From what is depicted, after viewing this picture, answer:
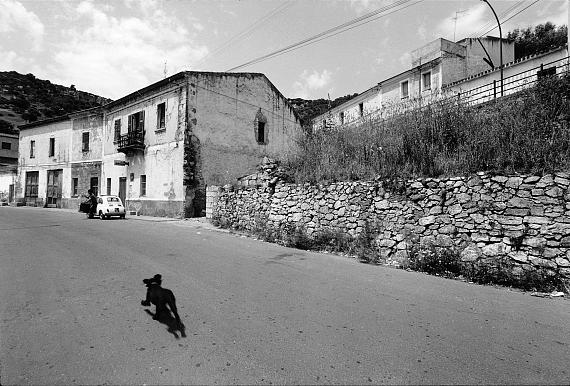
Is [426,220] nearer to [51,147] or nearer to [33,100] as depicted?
[51,147]

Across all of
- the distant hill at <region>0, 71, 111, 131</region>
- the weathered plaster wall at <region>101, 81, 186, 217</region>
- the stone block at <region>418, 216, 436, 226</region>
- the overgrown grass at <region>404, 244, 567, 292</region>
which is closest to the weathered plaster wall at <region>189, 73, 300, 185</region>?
the weathered plaster wall at <region>101, 81, 186, 217</region>

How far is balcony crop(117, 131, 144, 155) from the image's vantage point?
25078 millimetres

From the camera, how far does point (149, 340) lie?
3707mm

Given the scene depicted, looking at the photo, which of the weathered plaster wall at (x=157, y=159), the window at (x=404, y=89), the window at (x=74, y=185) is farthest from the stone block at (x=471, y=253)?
the window at (x=74, y=185)

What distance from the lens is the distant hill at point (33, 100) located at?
61844 mm

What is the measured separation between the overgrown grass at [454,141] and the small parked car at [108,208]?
1419 cm

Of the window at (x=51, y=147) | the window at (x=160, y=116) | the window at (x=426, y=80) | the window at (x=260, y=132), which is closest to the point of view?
the window at (x=160, y=116)

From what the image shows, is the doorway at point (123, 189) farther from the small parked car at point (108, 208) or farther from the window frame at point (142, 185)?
the small parked car at point (108, 208)

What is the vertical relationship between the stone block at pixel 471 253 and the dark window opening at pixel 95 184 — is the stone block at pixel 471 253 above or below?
below

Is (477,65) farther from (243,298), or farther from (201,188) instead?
(243,298)

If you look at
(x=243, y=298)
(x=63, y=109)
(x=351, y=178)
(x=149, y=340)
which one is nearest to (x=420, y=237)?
(x=351, y=178)

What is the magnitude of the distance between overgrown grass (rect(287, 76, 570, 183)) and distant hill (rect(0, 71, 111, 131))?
2635 inches

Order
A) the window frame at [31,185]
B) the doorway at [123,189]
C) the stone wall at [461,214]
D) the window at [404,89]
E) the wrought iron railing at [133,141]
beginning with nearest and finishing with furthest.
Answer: the stone wall at [461,214] → the wrought iron railing at [133,141] → the doorway at [123,189] → the window at [404,89] → the window frame at [31,185]

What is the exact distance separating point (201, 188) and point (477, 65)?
1013 inches
